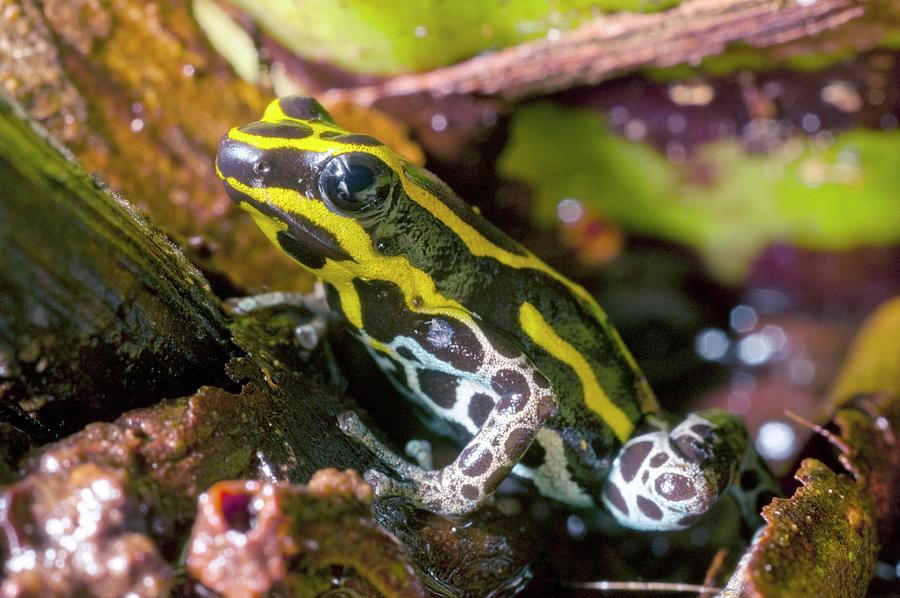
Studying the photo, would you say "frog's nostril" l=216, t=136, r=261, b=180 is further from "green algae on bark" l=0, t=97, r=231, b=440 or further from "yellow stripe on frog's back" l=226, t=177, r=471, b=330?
"green algae on bark" l=0, t=97, r=231, b=440

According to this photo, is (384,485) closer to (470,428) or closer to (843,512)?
(470,428)

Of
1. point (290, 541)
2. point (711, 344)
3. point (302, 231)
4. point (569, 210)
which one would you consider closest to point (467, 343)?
point (302, 231)

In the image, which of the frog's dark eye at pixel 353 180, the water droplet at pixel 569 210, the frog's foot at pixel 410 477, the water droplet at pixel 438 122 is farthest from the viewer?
the water droplet at pixel 569 210

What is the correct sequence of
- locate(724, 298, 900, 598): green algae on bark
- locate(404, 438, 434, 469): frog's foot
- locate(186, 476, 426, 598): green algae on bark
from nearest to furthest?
locate(186, 476, 426, 598): green algae on bark < locate(724, 298, 900, 598): green algae on bark < locate(404, 438, 434, 469): frog's foot

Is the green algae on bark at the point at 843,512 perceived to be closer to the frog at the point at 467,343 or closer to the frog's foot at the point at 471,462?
the frog at the point at 467,343

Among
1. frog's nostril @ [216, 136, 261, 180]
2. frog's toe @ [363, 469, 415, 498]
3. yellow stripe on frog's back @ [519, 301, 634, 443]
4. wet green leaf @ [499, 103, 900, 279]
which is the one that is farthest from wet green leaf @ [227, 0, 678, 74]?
frog's toe @ [363, 469, 415, 498]

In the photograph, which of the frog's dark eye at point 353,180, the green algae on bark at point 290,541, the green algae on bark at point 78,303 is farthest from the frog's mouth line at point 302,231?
the green algae on bark at point 290,541

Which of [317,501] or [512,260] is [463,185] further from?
[317,501]
